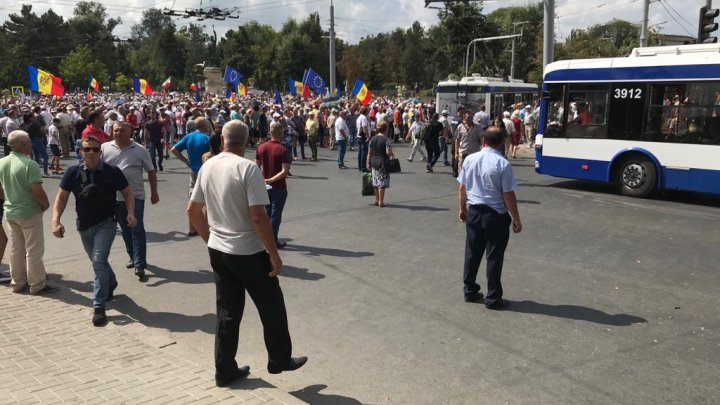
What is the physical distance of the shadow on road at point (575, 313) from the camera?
556cm

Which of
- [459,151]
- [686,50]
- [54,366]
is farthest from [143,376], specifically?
[686,50]

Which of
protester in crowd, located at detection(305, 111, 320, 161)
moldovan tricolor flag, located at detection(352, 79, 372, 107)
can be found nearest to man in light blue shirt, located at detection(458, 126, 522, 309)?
protester in crowd, located at detection(305, 111, 320, 161)

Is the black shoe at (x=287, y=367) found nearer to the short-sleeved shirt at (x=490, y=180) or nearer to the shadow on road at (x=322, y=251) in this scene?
the short-sleeved shirt at (x=490, y=180)

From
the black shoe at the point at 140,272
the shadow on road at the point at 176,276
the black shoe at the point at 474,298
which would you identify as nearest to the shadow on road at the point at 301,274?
the shadow on road at the point at 176,276

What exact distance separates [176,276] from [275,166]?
78.9 inches

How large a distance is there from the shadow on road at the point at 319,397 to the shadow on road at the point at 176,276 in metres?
2.99

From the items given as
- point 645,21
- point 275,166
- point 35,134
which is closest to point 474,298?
point 275,166

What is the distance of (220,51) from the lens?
9538 cm

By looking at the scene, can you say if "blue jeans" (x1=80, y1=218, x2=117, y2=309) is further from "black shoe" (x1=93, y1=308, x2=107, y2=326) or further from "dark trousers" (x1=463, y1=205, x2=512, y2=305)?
"dark trousers" (x1=463, y1=205, x2=512, y2=305)

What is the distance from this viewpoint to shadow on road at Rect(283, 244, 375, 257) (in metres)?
8.01

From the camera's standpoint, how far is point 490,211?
5.84 metres

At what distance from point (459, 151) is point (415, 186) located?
1482 mm

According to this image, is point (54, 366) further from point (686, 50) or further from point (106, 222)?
point (686, 50)

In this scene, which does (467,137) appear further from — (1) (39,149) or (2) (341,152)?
(1) (39,149)
